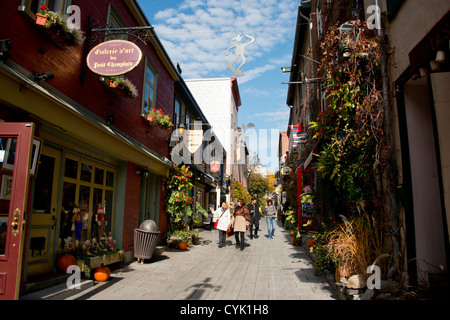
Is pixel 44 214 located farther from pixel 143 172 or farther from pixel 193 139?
pixel 193 139

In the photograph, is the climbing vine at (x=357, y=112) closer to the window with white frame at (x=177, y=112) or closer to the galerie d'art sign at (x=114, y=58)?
the galerie d'art sign at (x=114, y=58)

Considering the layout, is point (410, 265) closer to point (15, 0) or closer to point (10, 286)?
point (10, 286)

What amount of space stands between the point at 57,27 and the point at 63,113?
1360mm

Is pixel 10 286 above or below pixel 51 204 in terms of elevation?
below

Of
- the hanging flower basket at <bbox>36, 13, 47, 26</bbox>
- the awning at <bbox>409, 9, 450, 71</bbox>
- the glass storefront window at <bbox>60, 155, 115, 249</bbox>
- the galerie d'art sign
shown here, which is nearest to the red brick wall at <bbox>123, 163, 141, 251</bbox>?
the glass storefront window at <bbox>60, 155, 115, 249</bbox>

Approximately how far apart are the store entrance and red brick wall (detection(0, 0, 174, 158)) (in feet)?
4.25

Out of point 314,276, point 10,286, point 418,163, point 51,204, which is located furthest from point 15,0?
point 314,276

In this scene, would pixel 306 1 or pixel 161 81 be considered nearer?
pixel 161 81

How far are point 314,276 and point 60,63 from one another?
6.51 m

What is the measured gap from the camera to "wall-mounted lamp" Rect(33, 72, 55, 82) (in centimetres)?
467

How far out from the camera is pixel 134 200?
29.5ft

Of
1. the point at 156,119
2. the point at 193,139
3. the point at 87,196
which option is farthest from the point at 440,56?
the point at 193,139

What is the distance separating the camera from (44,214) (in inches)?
220
